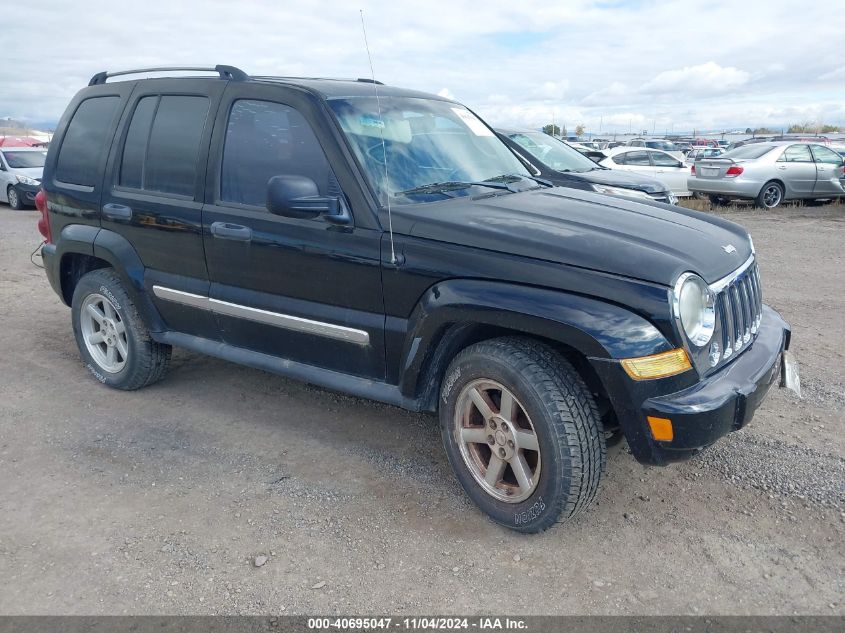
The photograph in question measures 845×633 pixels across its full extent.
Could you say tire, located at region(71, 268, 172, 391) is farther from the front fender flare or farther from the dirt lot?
the front fender flare

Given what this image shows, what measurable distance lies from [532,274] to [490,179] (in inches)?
48.4

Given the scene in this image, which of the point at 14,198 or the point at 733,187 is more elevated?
the point at 733,187

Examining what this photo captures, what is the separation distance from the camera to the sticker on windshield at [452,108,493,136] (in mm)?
4408

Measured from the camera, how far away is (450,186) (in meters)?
3.72

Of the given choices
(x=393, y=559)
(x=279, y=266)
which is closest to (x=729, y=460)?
(x=393, y=559)

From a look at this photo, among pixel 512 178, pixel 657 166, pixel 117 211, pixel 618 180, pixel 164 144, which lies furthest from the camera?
pixel 657 166

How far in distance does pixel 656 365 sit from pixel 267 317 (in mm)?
2035

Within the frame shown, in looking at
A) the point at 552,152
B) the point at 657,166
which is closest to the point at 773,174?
the point at 657,166

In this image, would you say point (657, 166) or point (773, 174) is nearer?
point (773, 174)

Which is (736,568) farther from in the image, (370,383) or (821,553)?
(370,383)

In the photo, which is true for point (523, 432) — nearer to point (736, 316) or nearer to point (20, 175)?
point (736, 316)

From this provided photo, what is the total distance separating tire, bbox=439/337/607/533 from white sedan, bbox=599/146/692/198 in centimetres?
1353

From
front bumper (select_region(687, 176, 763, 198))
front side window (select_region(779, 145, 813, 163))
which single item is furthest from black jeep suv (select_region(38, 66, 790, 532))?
front side window (select_region(779, 145, 813, 163))

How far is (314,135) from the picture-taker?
3574 millimetres
